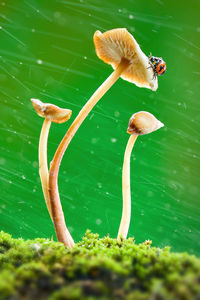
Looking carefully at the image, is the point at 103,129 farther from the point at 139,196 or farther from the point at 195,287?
the point at 195,287

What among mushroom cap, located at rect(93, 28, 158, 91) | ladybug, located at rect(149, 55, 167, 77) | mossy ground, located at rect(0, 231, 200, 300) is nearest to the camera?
mossy ground, located at rect(0, 231, 200, 300)

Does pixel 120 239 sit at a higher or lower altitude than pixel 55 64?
→ lower

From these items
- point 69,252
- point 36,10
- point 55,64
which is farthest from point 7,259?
point 36,10

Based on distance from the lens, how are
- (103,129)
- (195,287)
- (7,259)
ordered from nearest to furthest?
(195,287), (7,259), (103,129)

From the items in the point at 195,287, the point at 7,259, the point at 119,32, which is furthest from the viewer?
the point at 119,32

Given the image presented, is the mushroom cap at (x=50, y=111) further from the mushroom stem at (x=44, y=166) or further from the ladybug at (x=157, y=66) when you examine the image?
the ladybug at (x=157, y=66)

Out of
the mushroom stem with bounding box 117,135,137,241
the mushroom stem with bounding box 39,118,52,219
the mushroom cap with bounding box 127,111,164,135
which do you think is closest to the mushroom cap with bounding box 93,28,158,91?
the mushroom cap with bounding box 127,111,164,135

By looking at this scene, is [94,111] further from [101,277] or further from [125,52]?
[101,277]

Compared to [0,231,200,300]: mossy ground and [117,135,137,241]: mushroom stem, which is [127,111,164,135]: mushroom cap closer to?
[117,135,137,241]: mushroom stem
